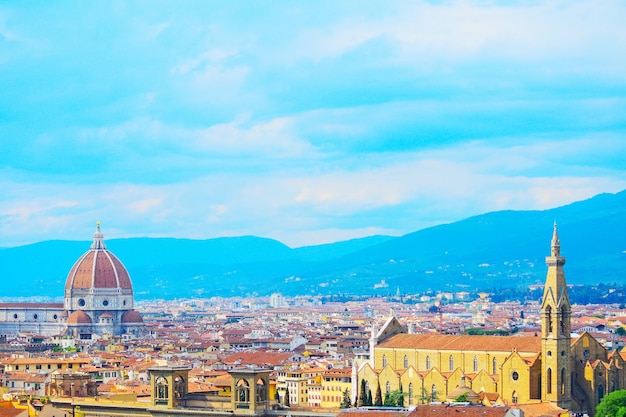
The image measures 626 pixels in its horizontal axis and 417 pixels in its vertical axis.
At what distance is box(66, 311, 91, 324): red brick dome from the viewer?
552ft

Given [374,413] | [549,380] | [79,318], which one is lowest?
[374,413]

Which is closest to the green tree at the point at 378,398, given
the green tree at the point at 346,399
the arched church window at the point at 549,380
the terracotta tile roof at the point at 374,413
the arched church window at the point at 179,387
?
the green tree at the point at 346,399

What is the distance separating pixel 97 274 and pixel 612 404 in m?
119

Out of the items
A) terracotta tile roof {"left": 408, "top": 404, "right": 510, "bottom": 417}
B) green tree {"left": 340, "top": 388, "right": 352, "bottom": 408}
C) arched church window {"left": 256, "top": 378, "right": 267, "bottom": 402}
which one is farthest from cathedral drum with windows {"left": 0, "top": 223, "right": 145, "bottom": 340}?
terracotta tile roof {"left": 408, "top": 404, "right": 510, "bottom": 417}

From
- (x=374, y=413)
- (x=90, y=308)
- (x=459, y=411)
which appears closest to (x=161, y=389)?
(x=374, y=413)

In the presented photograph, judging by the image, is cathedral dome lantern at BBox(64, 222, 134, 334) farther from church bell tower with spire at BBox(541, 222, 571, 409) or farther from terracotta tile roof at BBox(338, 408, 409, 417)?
terracotta tile roof at BBox(338, 408, 409, 417)

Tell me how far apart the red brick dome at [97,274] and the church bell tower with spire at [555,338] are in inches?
4394

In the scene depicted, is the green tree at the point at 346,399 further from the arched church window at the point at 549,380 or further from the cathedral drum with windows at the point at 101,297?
the cathedral drum with windows at the point at 101,297

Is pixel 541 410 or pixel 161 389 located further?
pixel 541 410

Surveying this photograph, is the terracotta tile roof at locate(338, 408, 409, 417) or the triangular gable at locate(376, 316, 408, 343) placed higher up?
the triangular gable at locate(376, 316, 408, 343)

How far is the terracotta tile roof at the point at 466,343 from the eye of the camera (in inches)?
2866

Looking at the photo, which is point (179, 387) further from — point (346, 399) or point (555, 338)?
point (555, 338)

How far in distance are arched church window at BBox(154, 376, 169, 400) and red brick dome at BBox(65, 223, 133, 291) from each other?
120941 millimetres

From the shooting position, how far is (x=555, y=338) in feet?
228
